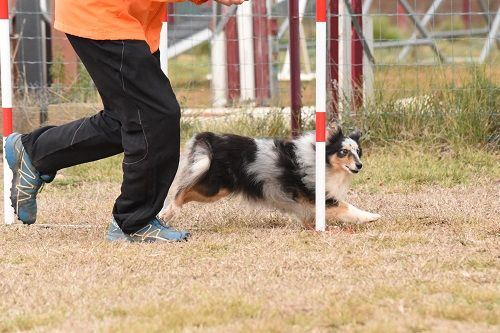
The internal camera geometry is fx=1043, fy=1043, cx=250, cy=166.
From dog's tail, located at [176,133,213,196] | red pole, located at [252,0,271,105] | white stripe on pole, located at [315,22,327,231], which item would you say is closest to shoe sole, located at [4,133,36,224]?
dog's tail, located at [176,133,213,196]

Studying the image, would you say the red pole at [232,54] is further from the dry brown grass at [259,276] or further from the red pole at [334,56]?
the dry brown grass at [259,276]

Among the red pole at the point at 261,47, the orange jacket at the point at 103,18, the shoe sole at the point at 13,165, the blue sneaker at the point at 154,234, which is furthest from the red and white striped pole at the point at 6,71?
the red pole at the point at 261,47

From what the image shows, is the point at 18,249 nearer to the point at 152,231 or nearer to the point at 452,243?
the point at 152,231

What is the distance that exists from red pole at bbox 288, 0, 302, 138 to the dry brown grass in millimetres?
2308

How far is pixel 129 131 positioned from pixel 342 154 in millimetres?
1239

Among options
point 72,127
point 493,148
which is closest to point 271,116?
point 493,148

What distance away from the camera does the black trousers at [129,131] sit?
4715 mm

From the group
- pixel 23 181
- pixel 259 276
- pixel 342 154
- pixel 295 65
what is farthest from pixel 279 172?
pixel 295 65

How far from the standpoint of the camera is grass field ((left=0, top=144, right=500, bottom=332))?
3.51 metres

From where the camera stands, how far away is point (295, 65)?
26.9ft

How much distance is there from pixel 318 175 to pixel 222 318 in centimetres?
180

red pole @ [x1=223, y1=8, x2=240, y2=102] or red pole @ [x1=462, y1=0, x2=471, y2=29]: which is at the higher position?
red pole @ [x1=462, y1=0, x2=471, y2=29]

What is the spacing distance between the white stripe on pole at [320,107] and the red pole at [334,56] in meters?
2.92

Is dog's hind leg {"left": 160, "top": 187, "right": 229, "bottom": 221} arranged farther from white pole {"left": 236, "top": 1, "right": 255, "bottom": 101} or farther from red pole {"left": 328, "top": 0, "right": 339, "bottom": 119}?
white pole {"left": 236, "top": 1, "right": 255, "bottom": 101}
